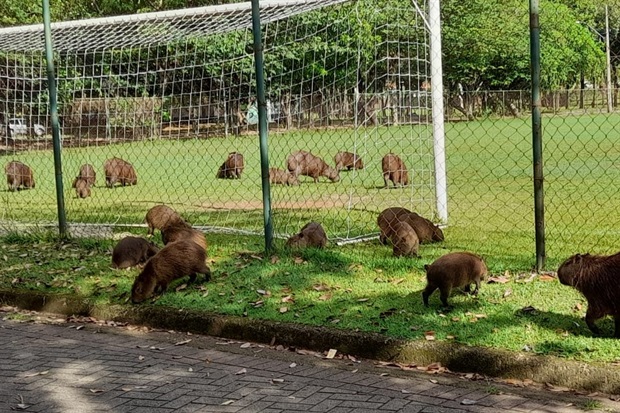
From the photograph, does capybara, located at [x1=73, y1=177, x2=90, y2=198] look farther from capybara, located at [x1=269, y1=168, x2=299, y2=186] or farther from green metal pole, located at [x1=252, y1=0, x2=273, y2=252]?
green metal pole, located at [x1=252, y1=0, x2=273, y2=252]

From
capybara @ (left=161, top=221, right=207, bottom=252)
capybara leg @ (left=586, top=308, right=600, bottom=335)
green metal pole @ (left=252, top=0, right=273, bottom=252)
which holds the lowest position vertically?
capybara leg @ (left=586, top=308, right=600, bottom=335)

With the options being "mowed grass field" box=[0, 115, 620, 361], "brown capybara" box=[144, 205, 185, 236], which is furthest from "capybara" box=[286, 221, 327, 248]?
"brown capybara" box=[144, 205, 185, 236]

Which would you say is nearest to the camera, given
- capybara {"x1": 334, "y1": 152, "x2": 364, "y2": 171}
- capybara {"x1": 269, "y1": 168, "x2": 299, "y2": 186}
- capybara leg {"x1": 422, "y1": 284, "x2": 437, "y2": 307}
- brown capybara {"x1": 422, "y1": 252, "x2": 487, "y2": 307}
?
brown capybara {"x1": 422, "y1": 252, "x2": 487, "y2": 307}

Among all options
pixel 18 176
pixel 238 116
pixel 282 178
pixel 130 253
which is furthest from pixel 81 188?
pixel 130 253

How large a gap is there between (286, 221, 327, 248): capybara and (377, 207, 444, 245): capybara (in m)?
0.63

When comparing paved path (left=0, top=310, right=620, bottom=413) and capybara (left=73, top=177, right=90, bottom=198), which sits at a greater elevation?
capybara (left=73, top=177, right=90, bottom=198)

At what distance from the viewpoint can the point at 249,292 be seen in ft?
21.9

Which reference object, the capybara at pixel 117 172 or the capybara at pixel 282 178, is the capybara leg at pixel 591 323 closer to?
the capybara at pixel 282 178

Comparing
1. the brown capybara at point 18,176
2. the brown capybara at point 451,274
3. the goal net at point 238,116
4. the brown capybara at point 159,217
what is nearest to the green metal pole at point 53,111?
the brown capybara at point 159,217

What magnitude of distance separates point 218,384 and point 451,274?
71.8 inches

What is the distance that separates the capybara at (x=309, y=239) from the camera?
7938 mm

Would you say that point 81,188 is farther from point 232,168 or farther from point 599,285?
point 599,285

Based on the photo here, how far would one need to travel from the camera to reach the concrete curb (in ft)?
15.4

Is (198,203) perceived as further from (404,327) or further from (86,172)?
(404,327)
